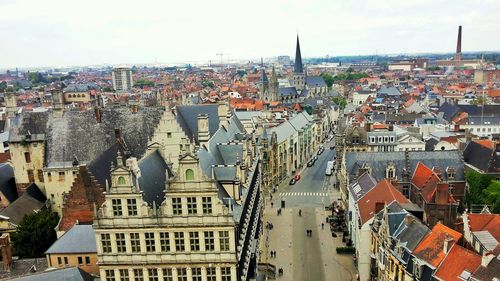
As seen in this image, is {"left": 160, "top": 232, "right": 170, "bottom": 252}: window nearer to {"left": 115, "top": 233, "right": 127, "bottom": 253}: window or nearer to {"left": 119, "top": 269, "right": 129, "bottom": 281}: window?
{"left": 115, "top": 233, "right": 127, "bottom": 253}: window

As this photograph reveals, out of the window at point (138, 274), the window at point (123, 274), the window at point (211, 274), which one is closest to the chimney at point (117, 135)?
the window at point (123, 274)

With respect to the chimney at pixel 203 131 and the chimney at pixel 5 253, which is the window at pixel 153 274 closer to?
the chimney at pixel 5 253

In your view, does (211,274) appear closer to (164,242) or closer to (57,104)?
(164,242)

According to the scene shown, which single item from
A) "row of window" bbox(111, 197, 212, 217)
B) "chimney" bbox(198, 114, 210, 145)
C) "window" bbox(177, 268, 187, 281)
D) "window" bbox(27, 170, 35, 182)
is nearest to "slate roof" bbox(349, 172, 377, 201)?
"chimney" bbox(198, 114, 210, 145)

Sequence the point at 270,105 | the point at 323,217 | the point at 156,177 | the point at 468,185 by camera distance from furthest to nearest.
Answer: the point at 270,105, the point at 323,217, the point at 468,185, the point at 156,177

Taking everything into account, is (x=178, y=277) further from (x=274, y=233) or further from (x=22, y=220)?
(x=274, y=233)

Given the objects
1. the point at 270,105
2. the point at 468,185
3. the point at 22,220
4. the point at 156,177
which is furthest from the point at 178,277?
the point at 270,105

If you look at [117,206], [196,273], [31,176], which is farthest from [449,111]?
[117,206]
